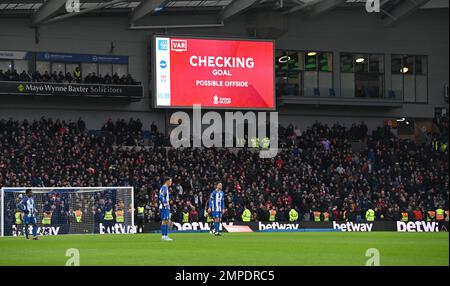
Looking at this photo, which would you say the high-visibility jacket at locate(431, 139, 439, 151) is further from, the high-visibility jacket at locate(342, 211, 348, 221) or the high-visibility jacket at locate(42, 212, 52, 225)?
the high-visibility jacket at locate(42, 212, 52, 225)

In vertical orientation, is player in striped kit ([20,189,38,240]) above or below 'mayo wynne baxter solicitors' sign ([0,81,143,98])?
below

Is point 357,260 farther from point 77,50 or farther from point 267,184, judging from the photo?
point 77,50

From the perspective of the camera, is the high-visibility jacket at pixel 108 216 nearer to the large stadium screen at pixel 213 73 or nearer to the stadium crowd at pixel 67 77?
the large stadium screen at pixel 213 73

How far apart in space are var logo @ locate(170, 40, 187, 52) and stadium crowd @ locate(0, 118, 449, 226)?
4.91 metres

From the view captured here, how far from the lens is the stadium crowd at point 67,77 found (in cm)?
4831

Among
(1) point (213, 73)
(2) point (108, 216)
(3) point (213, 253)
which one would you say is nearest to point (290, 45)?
(1) point (213, 73)

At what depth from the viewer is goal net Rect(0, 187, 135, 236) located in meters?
35.7

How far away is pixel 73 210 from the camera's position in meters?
37.5

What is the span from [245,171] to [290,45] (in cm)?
1110

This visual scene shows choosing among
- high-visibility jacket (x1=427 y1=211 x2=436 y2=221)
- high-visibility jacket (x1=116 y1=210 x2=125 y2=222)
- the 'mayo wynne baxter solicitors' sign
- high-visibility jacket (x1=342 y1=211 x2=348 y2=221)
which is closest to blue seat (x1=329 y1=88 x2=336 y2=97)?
the 'mayo wynne baxter solicitors' sign

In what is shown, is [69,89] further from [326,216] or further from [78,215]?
[326,216]

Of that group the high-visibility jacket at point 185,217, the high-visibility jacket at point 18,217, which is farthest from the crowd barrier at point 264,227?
the high-visibility jacket at point 18,217

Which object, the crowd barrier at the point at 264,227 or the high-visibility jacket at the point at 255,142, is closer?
the crowd barrier at the point at 264,227

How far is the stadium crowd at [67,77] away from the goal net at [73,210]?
12.6 meters
